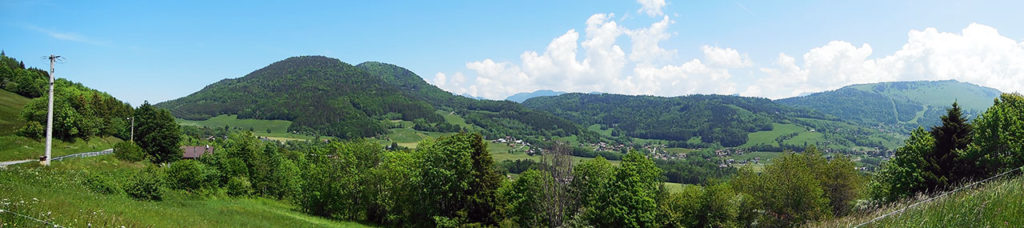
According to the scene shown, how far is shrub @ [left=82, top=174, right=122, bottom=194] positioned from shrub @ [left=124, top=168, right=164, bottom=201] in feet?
2.87

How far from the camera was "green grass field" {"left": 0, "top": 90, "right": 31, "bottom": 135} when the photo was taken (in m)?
53.5

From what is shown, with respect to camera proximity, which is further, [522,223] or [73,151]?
[73,151]

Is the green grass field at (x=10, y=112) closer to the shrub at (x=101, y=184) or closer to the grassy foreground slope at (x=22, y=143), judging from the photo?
the grassy foreground slope at (x=22, y=143)

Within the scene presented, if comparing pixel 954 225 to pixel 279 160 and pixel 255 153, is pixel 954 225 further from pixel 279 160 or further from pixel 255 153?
pixel 279 160

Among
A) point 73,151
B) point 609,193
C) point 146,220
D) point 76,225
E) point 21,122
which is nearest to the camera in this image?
point 76,225

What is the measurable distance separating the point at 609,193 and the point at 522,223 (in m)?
7.80

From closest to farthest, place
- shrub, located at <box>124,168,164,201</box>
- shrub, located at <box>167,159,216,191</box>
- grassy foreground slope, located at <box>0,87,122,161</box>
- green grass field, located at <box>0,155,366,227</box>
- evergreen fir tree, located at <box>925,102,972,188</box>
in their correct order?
green grass field, located at <box>0,155,366,227</box>
evergreen fir tree, located at <box>925,102,972,188</box>
shrub, located at <box>124,168,164,201</box>
grassy foreground slope, located at <box>0,87,122,161</box>
shrub, located at <box>167,159,216,191</box>

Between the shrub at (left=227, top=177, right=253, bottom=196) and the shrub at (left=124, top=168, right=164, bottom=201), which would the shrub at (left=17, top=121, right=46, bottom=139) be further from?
the shrub at (left=124, top=168, right=164, bottom=201)

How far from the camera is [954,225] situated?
7.25 meters

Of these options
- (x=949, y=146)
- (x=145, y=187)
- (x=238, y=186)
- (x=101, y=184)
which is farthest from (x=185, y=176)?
(x=949, y=146)

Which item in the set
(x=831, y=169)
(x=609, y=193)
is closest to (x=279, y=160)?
(x=609, y=193)

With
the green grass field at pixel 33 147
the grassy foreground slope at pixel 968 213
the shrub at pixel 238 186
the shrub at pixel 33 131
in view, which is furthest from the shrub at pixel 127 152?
the grassy foreground slope at pixel 968 213

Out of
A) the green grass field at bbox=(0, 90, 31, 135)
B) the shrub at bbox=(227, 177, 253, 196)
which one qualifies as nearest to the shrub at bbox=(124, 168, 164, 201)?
the shrub at bbox=(227, 177, 253, 196)

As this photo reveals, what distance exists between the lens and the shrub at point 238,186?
53500mm
